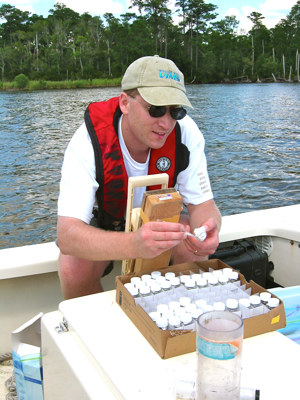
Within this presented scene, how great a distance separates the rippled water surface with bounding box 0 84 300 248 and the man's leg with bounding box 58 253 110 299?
19.5 feet

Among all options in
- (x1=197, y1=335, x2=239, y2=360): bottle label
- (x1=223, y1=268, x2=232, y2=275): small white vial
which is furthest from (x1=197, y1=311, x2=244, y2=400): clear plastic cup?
(x1=223, y1=268, x2=232, y2=275): small white vial

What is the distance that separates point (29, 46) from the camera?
1763 inches

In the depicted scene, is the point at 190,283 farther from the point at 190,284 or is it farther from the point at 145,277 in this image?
the point at 145,277

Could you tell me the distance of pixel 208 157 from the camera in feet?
44.8

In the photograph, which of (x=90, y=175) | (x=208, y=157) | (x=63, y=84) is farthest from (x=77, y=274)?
(x=63, y=84)

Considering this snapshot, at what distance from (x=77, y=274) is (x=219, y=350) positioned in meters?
0.91

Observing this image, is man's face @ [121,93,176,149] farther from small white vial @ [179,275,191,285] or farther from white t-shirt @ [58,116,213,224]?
small white vial @ [179,275,191,285]

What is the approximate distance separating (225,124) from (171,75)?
1807 centimetres

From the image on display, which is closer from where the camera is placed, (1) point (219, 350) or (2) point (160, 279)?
(1) point (219, 350)

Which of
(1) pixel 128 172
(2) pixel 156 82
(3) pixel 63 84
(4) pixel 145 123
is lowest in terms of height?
(1) pixel 128 172

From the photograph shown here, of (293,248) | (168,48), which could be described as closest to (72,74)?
(168,48)

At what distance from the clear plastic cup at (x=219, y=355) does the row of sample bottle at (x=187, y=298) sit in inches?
9.1

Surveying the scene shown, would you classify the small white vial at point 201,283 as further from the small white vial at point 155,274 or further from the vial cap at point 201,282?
the small white vial at point 155,274

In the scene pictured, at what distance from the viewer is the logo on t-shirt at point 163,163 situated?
169 cm
